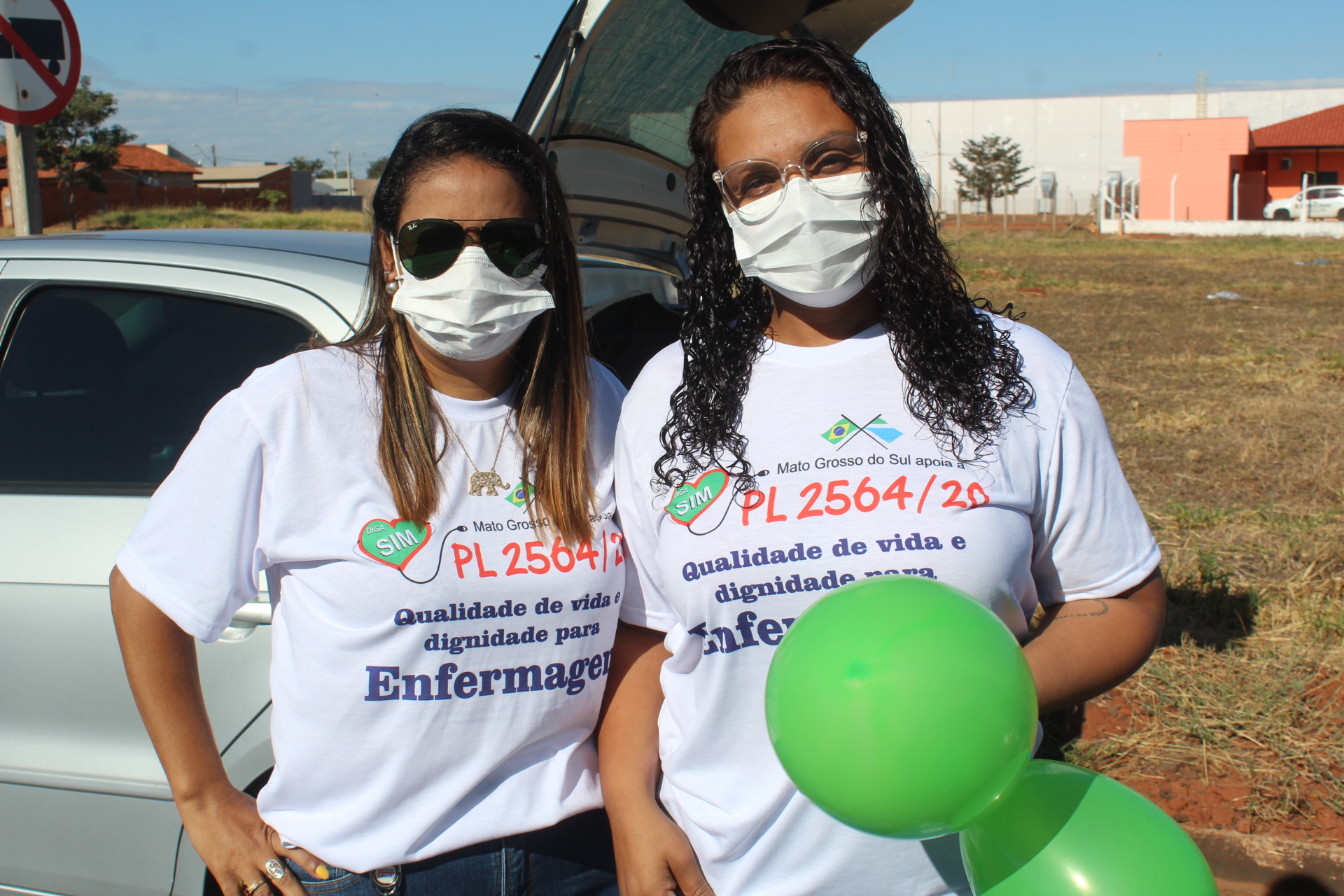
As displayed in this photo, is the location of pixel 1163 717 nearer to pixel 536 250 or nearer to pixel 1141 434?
pixel 536 250

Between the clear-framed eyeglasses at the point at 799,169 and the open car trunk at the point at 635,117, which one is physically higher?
the open car trunk at the point at 635,117

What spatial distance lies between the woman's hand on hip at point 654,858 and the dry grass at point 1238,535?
1.31 metres

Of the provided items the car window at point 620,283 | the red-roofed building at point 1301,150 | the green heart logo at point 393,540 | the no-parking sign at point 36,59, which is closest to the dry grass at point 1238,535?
the car window at point 620,283

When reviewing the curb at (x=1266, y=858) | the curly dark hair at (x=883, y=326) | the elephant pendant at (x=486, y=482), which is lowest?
the curb at (x=1266, y=858)

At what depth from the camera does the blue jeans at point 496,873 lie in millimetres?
1636

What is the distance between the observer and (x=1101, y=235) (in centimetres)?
4038

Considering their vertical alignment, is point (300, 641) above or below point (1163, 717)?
above

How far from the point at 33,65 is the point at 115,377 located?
2579 millimetres

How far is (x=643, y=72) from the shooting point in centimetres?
295

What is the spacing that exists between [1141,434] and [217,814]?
6.46 meters

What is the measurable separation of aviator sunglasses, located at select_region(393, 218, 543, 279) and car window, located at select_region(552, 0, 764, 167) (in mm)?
1019

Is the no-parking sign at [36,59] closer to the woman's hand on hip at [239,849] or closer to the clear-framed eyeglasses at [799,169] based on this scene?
the woman's hand on hip at [239,849]

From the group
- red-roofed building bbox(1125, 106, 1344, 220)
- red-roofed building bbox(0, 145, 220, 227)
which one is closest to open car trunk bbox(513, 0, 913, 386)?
red-roofed building bbox(0, 145, 220, 227)

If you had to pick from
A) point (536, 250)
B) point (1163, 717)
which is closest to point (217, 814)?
point (536, 250)
